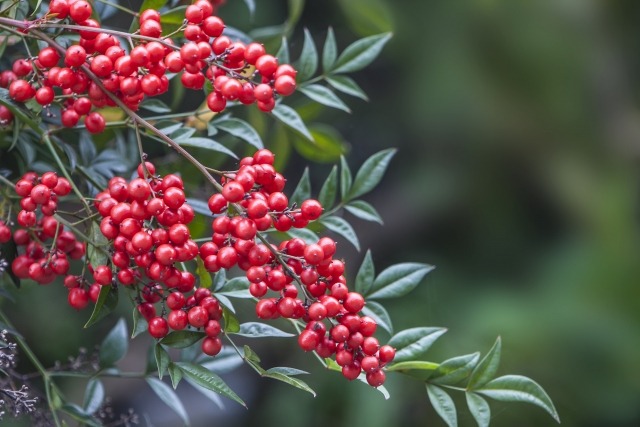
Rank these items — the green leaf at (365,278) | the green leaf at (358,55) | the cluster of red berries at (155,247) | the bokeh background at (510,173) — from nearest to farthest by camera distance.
A: the cluster of red berries at (155,247), the green leaf at (365,278), the green leaf at (358,55), the bokeh background at (510,173)

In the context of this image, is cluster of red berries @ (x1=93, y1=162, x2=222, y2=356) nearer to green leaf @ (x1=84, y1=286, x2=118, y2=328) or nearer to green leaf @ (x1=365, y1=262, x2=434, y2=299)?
green leaf @ (x1=84, y1=286, x2=118, y2=328)

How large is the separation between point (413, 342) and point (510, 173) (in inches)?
47.8

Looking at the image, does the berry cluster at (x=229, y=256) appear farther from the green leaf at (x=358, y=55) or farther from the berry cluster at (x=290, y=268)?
the green leaf at (x=358, y=55)

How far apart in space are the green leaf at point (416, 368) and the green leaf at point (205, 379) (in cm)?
9

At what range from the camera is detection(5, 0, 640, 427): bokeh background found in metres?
1.36

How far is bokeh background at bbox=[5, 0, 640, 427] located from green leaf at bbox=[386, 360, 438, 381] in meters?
0.87

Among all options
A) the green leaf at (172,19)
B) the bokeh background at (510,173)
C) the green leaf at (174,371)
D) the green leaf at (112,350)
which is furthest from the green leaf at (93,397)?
the bokeh background at (510,173)

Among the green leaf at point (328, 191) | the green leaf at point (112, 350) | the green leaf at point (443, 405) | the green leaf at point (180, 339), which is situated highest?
the green leaf at point (328, 191)

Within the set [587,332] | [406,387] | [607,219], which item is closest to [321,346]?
[406,387]

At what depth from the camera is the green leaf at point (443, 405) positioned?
1.38ft

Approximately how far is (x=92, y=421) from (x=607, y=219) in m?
1.22

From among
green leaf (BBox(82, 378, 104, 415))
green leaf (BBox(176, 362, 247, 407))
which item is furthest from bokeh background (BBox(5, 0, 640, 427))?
green leaf (BBox(176, 362, 247, 407))

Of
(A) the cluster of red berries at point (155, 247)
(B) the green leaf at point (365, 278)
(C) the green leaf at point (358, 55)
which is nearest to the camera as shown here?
(A) the cluster of red berries at point (155, 247)

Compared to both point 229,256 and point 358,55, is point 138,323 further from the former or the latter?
point 358,55
